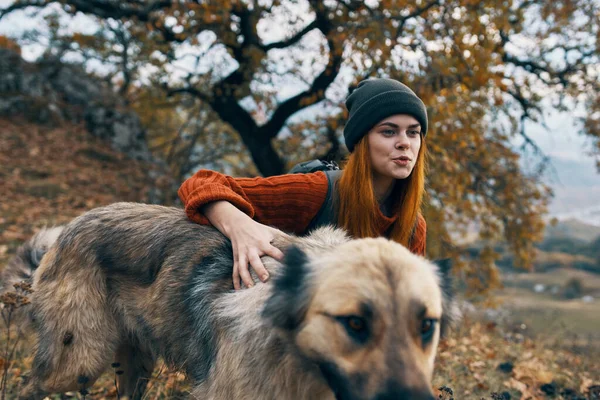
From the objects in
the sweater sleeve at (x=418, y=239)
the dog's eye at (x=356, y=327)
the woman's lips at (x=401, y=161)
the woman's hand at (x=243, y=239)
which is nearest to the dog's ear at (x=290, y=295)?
the dog's eye at (x=356, y=327)

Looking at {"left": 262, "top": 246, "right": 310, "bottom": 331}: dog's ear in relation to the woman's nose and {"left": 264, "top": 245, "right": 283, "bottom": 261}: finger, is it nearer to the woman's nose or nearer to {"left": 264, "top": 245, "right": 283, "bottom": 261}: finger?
{"left": 264, "top": 245, "right": 283, "bottom": 261}: finger

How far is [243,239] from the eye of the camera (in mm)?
2494

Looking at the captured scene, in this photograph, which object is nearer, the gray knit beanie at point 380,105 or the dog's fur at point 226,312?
the dog's fur at point 226,312

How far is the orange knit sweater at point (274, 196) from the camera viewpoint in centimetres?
281

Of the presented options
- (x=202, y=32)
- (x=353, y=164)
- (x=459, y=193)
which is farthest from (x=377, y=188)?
(x=202, y=32)

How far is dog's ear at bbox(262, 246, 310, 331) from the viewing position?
189 centimetres

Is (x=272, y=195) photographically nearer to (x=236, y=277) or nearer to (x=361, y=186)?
(x=361, y=186)

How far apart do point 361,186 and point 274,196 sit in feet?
1.82

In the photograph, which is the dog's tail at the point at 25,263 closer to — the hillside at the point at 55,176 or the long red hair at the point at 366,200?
the long red hair at the point at 366,200

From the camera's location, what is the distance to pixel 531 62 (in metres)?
10.6

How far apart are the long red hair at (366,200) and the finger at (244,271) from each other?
843mm

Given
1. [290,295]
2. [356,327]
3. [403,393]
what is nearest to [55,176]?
[290,295]

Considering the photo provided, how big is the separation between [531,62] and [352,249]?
10.6 metres

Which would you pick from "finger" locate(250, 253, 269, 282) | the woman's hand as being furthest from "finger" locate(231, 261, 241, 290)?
"finger" locate(250, 253, 269, 282)
